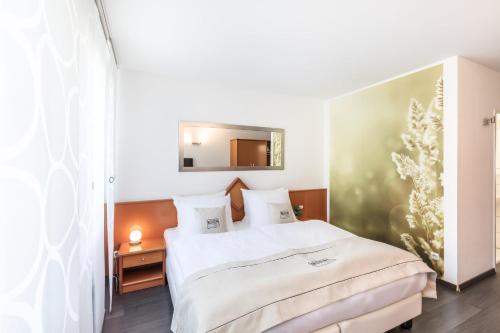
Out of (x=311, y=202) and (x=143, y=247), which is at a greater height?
(x=311, y=202)

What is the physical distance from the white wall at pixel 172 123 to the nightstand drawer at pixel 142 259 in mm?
754

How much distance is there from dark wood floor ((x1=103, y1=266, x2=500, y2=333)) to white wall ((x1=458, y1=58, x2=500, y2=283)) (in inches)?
9.4

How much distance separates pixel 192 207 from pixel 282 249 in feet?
Answer: 3.99

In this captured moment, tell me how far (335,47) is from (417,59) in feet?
3.41

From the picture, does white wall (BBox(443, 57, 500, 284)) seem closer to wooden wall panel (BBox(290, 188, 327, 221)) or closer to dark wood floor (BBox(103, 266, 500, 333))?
dark wood floor (BBox(103, 266, 500, 333))

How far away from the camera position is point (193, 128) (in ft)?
10.9

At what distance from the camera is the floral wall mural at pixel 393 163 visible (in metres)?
2.77

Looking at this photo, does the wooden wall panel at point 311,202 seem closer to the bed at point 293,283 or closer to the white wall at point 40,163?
the bed at point 293,283

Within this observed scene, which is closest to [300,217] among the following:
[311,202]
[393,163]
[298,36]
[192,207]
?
[311,202]

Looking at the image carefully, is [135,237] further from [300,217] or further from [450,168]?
[450,168]

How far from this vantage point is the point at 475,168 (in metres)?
2.74

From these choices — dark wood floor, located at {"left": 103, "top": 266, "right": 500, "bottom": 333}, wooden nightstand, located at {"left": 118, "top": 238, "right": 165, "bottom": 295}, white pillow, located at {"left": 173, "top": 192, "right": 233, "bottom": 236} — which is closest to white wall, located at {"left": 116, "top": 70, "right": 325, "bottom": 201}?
white pillow, located at {"left": 173, "top": 192, "right": 233, "bottom": 236}

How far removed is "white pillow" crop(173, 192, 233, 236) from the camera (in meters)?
2.72

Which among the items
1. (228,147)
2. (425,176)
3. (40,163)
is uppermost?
(228,147)
